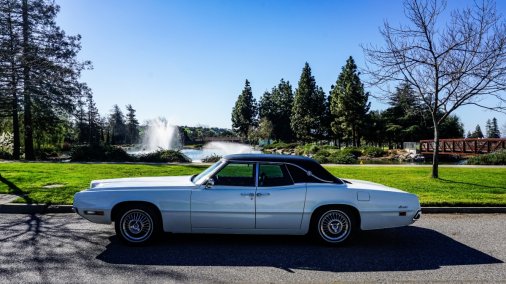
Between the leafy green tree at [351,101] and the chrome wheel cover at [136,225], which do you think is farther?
the leafy green tree at [351,101]

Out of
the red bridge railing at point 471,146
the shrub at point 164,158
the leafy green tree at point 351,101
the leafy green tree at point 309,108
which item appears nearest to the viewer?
the shrub at point 164,158

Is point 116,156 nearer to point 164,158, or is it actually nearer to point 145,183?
point 164,158

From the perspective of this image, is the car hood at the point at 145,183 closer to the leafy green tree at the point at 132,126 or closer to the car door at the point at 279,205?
the car door at the point at 279,205

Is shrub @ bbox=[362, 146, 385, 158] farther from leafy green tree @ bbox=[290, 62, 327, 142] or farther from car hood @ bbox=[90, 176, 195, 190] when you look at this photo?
car hood @ bbox=[90, 176, 195, 190]

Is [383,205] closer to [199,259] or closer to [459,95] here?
[199,259]

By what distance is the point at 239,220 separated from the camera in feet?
19.5

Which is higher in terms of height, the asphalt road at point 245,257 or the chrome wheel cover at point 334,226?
the chrome wheel cover at point 334,226

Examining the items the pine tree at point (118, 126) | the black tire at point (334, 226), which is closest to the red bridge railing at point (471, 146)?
the black tire at point (334, 226)

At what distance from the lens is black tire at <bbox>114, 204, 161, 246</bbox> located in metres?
5.99

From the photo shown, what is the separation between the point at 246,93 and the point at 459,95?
69.4 meters

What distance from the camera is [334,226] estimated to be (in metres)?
6.18

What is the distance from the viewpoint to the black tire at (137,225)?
5992mm

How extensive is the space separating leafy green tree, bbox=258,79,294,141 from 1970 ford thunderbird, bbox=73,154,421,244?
7183 cm

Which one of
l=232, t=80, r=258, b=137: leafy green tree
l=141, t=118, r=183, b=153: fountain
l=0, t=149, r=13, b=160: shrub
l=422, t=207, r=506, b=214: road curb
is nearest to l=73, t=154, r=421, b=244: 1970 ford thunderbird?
l=422, t=207, r=506, b=214: road curb
